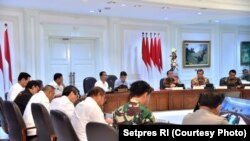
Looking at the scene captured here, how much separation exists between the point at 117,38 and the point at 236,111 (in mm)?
6343

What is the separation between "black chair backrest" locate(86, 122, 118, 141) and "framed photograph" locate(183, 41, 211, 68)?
8.43 m

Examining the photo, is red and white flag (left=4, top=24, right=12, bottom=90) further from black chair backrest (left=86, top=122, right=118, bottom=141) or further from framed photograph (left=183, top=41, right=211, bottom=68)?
framed photograph (left=183, top=41, right=211, bottom=68)

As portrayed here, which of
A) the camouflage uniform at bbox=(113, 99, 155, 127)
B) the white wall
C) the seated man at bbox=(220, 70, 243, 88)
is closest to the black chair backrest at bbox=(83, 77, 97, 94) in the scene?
the white wall

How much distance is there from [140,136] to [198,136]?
0.83 feet

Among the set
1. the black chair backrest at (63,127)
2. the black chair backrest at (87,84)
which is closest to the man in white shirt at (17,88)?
the black chair backrest at (87,84)

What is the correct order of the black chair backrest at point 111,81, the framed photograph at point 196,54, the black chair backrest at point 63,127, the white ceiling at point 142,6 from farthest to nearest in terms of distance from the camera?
the framed photograph at point 196,54 → the black chair backrest at point 111,81 → the white ceiling at point 142,6 → the black chair backrest at point 63,127

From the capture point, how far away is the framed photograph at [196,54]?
10586 millimetres

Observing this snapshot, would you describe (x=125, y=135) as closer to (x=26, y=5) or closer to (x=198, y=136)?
(x=198, y=136)

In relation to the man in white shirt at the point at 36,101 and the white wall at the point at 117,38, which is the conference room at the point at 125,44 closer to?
the white wall at the point at 117,38

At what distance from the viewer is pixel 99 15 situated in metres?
8.50

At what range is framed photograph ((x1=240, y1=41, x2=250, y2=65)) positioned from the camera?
11.9m

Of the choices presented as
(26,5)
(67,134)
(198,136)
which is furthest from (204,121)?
(26,5)

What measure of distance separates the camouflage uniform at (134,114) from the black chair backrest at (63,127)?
45cm

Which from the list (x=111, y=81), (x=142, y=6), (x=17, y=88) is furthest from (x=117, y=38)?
(x=17, y=88)
